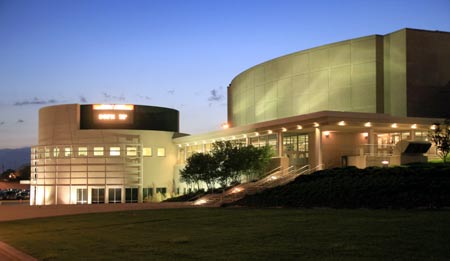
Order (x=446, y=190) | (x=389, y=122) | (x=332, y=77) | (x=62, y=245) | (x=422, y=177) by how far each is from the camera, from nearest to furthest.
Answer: (x=62, y=245) < (x=446, y=190) < (x=422, y=177) < (x=389, y=122) < (x=332, y=77)

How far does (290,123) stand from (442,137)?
11055 millimetres

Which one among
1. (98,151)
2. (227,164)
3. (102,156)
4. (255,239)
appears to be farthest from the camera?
(98,151)

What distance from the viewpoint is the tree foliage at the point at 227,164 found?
45453 millimetres

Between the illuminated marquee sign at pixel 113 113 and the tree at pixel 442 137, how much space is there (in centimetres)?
3723

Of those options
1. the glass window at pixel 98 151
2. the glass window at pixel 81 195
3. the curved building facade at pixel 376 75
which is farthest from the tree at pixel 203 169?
the glass window at pixel 81 195

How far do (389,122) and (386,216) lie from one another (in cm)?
2311

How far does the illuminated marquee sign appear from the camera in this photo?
6750 centimetres

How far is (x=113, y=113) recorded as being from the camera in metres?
67.8

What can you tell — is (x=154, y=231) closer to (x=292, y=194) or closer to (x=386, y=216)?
(x=386, y=216)

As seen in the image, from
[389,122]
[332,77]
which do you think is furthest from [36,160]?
[389,122]

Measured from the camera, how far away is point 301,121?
4125cm

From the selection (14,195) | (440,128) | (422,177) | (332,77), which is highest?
(332,77)

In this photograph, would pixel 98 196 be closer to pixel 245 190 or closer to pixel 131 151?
pixel 131 151

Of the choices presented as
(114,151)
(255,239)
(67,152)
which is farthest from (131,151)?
(255,239)
